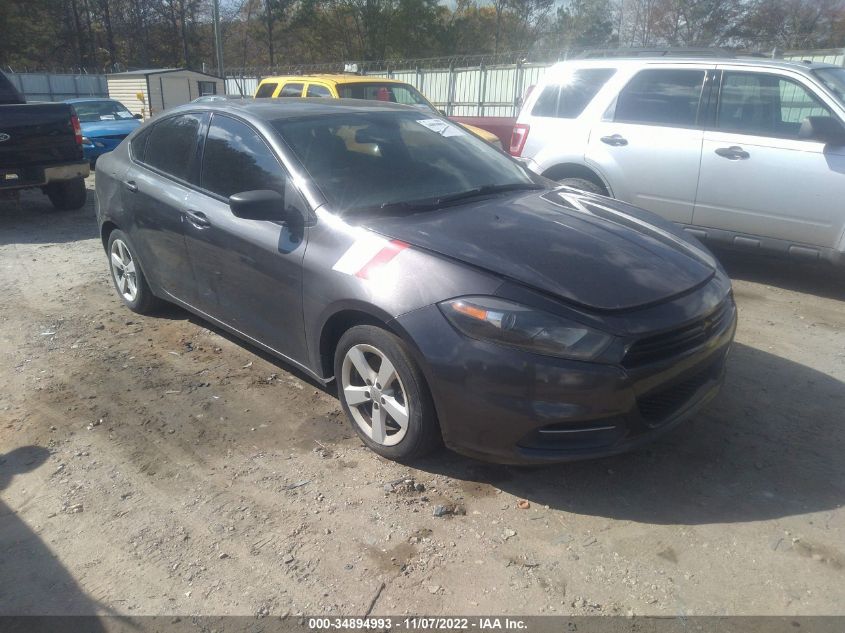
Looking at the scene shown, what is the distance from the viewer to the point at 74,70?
46.4m

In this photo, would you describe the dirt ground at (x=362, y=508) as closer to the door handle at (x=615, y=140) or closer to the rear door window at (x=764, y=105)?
the rear door window at (x=764, y=105)

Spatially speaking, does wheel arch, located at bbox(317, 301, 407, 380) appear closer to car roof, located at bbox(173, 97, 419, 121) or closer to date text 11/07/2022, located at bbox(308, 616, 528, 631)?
date text 11/07/2022, located at bbox(308, 616, 528, 631)

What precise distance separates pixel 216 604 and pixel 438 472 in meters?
1.17

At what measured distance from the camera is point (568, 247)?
3156 mm

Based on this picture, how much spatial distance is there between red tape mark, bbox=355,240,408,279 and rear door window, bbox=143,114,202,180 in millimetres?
1828

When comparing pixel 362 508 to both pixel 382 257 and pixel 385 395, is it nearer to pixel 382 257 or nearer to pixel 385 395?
pixel 385 395

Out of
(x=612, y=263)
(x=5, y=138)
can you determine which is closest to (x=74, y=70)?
(x=5, y=138)

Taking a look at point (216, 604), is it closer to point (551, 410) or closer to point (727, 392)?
point (551, 410)

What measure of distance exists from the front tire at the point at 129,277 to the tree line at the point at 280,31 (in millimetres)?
41667

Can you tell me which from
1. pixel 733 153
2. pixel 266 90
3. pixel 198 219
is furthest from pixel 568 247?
pixel 266 90

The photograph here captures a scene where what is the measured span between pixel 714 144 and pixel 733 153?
0.63 ft

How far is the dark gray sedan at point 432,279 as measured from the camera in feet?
9.05

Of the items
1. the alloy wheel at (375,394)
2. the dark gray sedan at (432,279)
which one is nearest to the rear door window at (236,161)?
the dark gray sedan at (432,279)

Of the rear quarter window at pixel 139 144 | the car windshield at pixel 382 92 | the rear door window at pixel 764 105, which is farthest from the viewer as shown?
the car windshield at pixel 382 92
